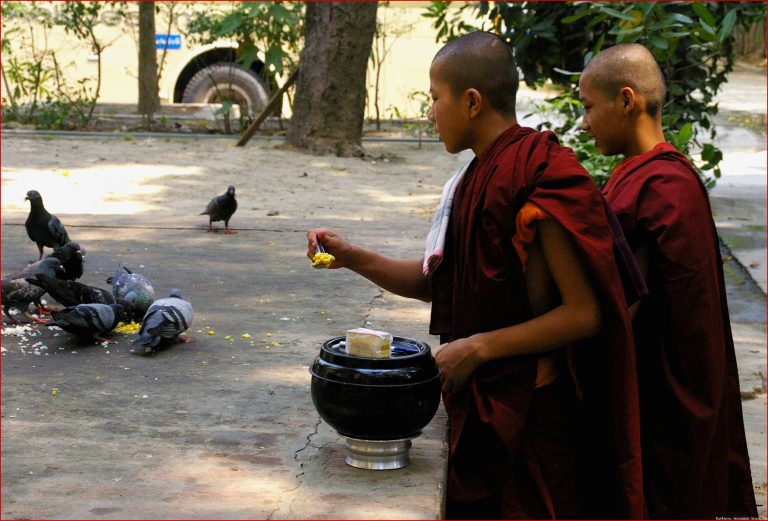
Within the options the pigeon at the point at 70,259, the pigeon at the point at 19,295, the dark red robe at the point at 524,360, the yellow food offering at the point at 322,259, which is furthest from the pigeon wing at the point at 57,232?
the dark red robe at the point at 524,360

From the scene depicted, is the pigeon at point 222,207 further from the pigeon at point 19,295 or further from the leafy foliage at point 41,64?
the leafy foliage at point 41,64

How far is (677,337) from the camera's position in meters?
2.90

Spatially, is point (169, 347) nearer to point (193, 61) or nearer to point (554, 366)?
point (554, 366)

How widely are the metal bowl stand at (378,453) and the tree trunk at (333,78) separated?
Result: 8737mm

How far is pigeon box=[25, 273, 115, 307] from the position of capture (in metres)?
3.96

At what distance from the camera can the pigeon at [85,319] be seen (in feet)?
12.5

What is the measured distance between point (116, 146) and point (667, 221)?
9841mm

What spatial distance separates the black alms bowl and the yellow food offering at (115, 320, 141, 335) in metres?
1.63

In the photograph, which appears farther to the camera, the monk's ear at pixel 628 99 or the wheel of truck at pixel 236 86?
the wheel of truck at pixel 236 86

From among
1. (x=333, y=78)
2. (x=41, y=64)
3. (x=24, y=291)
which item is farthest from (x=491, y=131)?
(x=41, y=64)

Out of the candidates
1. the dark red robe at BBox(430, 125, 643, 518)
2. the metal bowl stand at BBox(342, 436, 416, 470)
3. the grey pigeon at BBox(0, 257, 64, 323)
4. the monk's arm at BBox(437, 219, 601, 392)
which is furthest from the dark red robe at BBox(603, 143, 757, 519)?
the grey pigeon at BBox(0, 257, 64, 323)

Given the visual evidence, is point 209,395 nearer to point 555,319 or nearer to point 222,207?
point 555,319

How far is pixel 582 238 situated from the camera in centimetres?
251

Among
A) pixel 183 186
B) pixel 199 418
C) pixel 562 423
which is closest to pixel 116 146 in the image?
pixel 183 186
